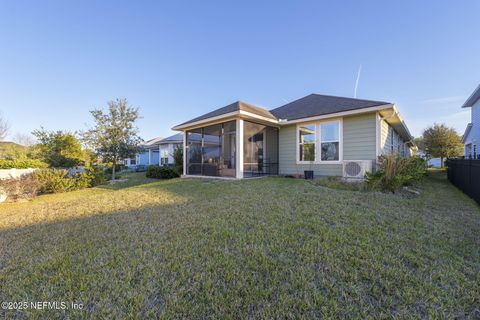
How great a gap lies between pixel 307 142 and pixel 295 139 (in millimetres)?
596

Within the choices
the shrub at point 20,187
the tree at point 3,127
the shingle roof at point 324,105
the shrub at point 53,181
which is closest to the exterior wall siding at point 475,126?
→ the shingle roof at point 324,105

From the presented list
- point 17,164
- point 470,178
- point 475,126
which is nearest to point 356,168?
point 470,178

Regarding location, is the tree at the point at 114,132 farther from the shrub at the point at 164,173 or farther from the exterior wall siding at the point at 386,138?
the exterior wall siding at the point at 386,138

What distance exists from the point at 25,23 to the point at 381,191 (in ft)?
47.5

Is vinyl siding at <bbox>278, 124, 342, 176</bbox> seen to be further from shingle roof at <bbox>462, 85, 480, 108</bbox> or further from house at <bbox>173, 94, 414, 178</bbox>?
shingle roof at <bbox>462, 85, 480, 108</bbox>

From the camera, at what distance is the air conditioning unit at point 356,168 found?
278 inches

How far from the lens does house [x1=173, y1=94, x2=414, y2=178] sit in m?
7.47

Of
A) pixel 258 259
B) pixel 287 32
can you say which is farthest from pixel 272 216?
pixel 287 32

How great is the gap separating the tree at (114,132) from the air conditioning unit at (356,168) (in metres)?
12.1

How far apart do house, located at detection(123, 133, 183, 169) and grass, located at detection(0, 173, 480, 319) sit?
16462 millimetres

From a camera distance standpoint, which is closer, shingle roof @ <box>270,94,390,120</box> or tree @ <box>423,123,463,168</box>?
shingle roof @ <box>270,94,390,120</box>

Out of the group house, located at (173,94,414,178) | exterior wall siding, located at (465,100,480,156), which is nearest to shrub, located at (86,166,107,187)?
house, located at (173,94,414,178)

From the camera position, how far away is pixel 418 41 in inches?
361

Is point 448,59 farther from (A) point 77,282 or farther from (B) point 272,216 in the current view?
(A) point 77,282
